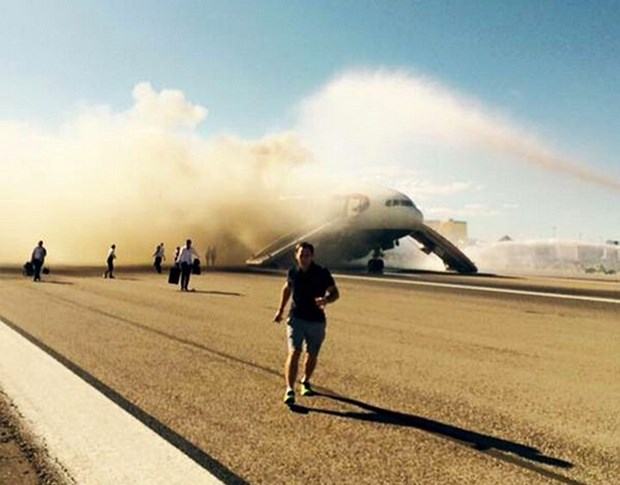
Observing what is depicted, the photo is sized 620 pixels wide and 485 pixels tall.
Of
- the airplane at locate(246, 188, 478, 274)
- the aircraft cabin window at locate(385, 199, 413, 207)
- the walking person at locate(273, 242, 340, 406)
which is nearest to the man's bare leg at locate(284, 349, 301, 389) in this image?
the walking person at locate(273, 242, 340, 406)

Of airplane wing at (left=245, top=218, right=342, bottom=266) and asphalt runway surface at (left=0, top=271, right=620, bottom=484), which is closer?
asphalt runway surface at (left=0, top=271, right=620, bottom=484)

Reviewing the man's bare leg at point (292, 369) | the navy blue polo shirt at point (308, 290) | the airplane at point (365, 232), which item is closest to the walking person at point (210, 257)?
the airplane at point (365, 232)

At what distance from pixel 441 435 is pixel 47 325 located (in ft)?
29.7

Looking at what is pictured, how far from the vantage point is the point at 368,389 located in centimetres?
726

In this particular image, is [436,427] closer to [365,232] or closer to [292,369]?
[292,369]

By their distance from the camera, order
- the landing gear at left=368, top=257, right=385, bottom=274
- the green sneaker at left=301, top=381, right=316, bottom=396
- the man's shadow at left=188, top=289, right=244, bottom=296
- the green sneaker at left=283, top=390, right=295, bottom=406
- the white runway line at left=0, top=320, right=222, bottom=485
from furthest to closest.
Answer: the landing gear at left=368, top=257, right=385, bottom=274 → the man's shadow at left=188, top=289, right=244, bottom=296 → the green sneaker at left=301, top=381, right=316, bottom=396 → the green sneaker at left=283, top=390, right=295, bottom=406 → the white runway line at left=0, top=320, right=222, bottom=485

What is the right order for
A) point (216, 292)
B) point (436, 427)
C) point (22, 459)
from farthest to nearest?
point (216, 292) → point (436, 427) → point (22, 459)

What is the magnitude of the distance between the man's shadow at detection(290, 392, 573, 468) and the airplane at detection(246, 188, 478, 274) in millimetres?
30882

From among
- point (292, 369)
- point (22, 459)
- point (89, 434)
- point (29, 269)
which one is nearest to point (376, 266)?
point (29, 269)

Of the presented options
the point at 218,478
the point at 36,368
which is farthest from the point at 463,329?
the point at 218,478

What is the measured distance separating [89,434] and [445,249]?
39.0 meters

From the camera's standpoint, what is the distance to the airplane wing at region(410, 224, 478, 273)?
41709 mm

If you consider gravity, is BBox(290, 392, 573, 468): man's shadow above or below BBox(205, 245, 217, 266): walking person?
below

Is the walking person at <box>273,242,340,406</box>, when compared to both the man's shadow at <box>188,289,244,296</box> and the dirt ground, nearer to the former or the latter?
the dirt ground
